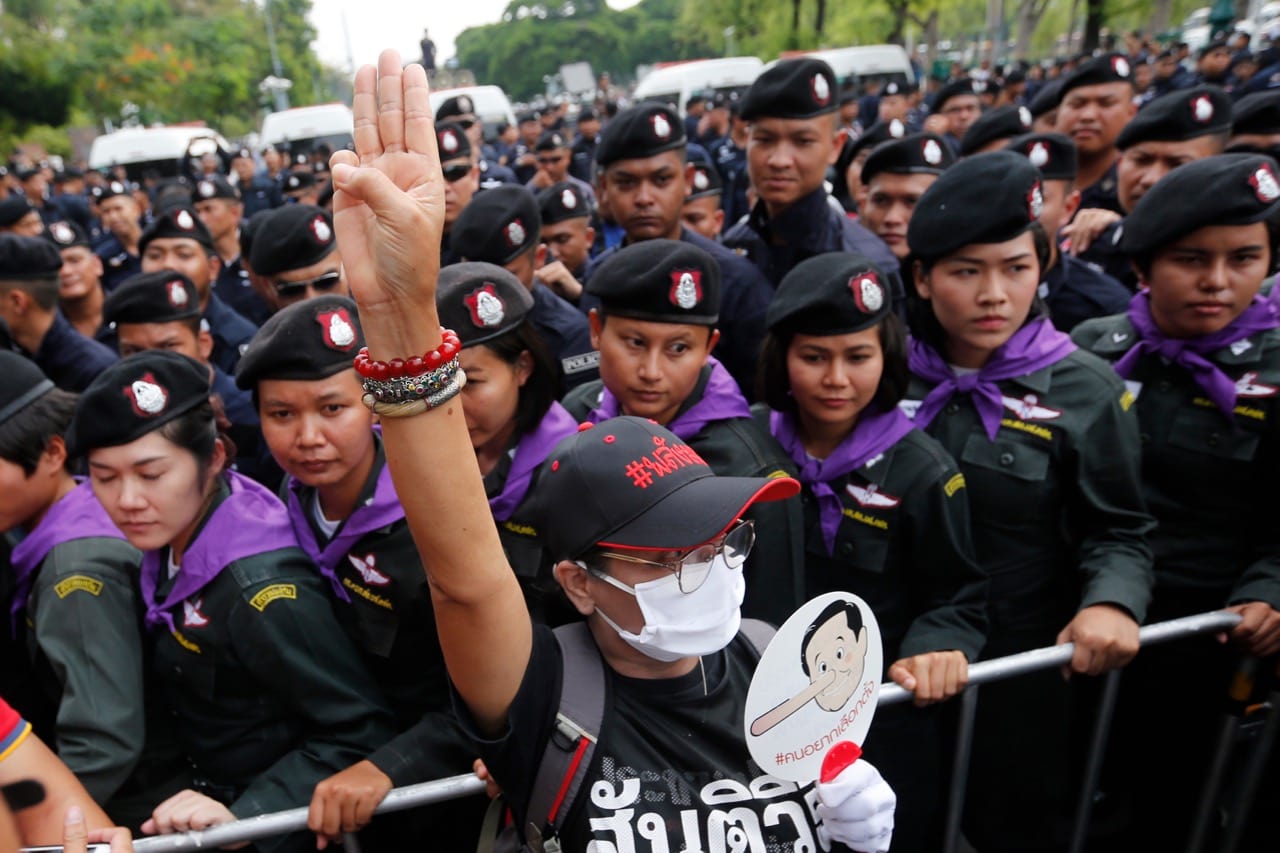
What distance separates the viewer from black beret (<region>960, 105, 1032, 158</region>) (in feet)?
16.1

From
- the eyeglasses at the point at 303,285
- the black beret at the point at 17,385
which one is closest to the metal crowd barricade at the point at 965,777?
the black beret at the point at 17,385

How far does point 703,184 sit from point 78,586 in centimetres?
452

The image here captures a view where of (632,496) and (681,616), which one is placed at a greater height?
(632,496)

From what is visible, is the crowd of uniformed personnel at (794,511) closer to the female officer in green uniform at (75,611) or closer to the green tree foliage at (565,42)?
the female officer in green uniform at (75,611)

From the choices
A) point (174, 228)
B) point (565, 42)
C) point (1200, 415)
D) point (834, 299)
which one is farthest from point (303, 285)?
point (565, 42)

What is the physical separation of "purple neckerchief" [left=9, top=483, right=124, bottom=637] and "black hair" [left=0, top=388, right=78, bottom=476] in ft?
0.64

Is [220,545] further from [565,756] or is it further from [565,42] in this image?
[565,42]

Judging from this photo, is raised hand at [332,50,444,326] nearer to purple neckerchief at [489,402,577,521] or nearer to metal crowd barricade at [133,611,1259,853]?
metal crowd barricade at [133,611,1259,853]

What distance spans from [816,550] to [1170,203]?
5.09ft

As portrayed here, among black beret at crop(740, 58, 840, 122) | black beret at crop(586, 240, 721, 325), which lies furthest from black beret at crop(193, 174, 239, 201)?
black beret at crop(586, 240, 721, 325)

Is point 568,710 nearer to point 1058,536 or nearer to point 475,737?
point 475,737

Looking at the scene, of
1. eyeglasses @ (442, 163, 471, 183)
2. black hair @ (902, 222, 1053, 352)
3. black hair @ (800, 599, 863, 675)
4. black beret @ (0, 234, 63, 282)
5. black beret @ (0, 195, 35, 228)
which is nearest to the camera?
black hair @ (800, 599, 863, 675)

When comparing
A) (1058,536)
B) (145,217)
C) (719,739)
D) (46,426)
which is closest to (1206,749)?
(1058,536)

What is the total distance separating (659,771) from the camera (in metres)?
1.58
